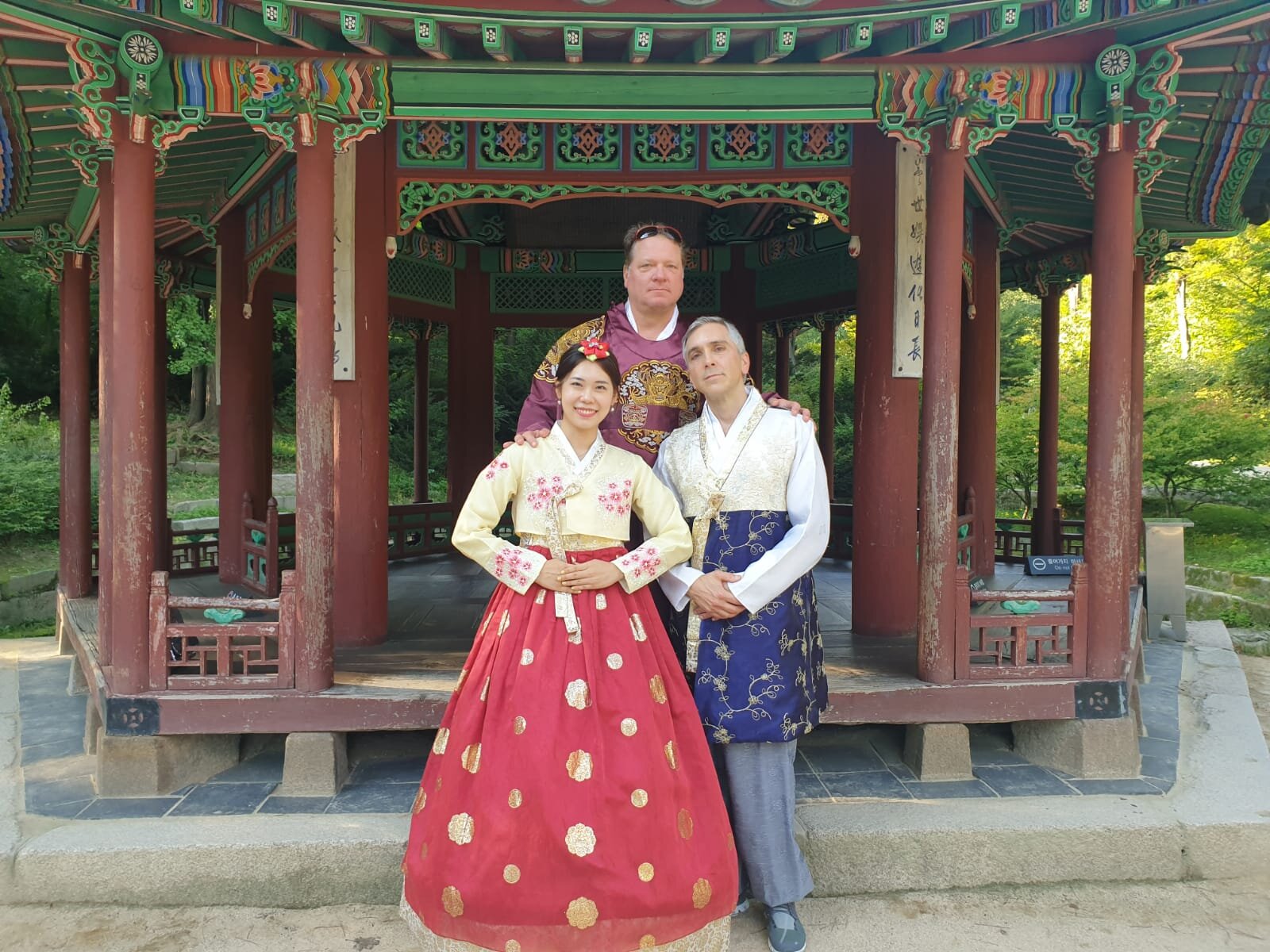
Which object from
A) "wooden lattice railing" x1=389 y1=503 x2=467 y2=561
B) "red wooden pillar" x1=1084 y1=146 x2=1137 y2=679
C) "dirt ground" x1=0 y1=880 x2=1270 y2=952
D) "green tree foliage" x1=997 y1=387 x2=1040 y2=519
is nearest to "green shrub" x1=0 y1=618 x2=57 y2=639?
"wooden lattice railing" x1=389 y1=503 x2=467 y2=561

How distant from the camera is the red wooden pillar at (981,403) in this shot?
7.21 meters

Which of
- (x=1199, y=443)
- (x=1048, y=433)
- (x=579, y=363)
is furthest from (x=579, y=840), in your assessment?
(x=1199, y=443)

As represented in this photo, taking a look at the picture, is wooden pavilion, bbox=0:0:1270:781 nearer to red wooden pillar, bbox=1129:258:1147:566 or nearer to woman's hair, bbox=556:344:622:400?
red wooden pillar, bbox=1129:258:1147:566

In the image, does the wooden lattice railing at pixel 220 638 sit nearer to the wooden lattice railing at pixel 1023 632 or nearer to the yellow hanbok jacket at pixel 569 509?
the yellow hanbok jacket at pixel 569 509

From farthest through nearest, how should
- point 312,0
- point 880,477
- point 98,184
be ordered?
point 880,477, point 98,184, point 312,0

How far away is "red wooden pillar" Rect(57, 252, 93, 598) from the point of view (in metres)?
7.02

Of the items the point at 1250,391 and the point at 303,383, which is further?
the point at 1250,391

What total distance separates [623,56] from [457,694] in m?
2.96

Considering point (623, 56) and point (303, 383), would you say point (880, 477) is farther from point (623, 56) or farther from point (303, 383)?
point (303, 383)

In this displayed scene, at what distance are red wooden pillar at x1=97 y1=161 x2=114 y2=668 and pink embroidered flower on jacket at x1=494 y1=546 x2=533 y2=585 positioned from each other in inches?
89.9

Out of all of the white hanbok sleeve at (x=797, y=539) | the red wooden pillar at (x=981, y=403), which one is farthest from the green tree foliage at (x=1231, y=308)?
the white hanbok sleeve at (x=797, y=539)

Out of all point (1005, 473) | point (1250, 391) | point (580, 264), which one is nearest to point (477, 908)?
point (580, 264)

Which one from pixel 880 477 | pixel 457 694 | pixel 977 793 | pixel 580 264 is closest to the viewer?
pixel 457 694

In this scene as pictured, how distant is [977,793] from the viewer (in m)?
3.95
